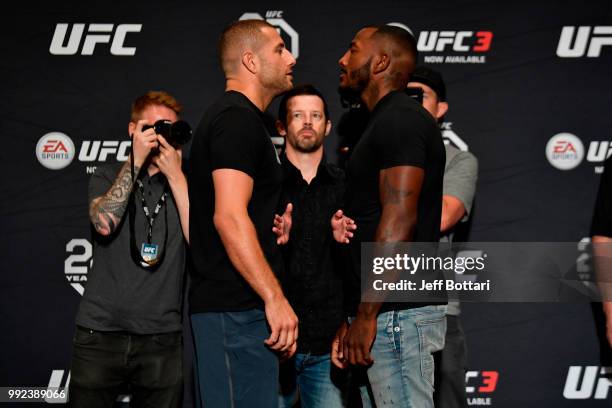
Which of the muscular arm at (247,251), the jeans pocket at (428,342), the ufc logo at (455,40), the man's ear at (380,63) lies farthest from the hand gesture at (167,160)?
the ufc logo at (455,40)

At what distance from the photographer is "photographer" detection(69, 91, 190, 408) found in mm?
2445

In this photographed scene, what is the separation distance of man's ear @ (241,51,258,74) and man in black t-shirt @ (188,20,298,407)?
0.16 metres

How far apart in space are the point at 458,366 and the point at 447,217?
0.65 meters

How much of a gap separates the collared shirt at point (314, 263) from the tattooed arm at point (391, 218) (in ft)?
1.41

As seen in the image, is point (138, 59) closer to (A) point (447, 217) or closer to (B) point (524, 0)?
(A) point (447, 217)

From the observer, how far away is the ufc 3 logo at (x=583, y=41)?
3191mm

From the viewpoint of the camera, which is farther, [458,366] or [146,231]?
[458,366]

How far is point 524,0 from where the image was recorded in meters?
3.21

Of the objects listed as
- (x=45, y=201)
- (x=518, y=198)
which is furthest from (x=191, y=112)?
(x=518, y=198)

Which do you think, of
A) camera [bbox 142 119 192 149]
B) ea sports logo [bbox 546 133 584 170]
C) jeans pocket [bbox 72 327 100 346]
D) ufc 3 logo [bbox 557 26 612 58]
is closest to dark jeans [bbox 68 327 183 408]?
jeans pocket [bbox 72 327 100 346]

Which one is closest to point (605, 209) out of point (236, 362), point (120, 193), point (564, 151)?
point (564, 151)

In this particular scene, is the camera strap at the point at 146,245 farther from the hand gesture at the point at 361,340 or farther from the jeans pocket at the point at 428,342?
the jeans pocket at the point at 428,342

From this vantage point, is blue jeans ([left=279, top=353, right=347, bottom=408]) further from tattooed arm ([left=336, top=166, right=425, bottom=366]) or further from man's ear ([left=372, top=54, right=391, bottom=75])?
man's ear ([left=372, top=54, right=391, bottom=75])

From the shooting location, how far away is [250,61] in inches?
83.6
